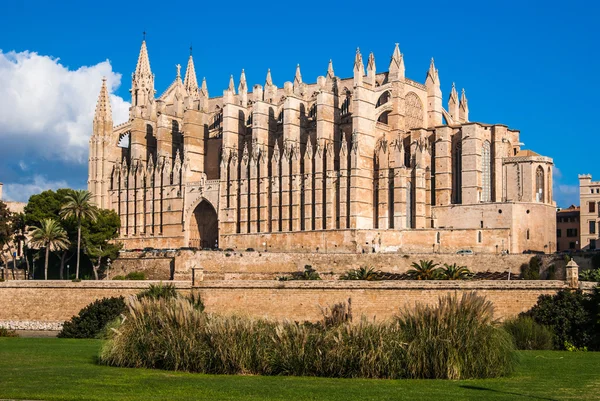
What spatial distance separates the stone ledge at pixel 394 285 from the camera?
110 ft

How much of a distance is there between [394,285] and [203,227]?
33.1 m

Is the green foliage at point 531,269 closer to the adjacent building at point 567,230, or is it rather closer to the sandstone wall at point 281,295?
the sandstone wall at point 281,295

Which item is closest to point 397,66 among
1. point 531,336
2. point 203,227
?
point 203,227

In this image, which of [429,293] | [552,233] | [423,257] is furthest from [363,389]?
[552,233]

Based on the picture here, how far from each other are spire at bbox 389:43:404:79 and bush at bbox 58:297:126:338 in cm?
2974

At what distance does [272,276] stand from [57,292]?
40.5 feet

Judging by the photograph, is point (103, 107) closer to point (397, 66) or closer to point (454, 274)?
point (397, 66)

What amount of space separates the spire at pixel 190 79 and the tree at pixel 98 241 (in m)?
25.2

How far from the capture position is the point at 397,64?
61.2m

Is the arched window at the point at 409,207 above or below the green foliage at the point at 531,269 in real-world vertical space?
above

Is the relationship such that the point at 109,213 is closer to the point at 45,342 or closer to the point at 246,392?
the point at 45,342

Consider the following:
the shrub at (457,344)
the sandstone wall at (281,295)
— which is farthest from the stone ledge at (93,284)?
the shrub at (457,344)

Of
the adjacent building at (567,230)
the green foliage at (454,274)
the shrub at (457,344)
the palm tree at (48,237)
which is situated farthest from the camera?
the adjacent building at (567,230)

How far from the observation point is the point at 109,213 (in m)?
62.9
